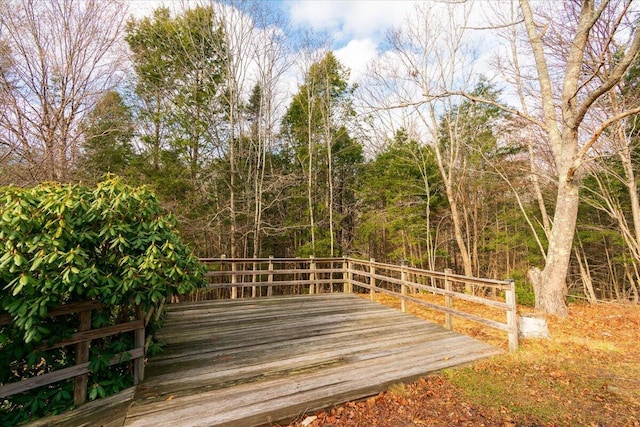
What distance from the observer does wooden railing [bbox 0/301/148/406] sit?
6.83 ft

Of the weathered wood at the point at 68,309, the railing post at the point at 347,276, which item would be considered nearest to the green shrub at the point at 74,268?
the weathered wood at the point at 68,309

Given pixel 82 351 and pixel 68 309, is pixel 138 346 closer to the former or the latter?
pixel 82 351

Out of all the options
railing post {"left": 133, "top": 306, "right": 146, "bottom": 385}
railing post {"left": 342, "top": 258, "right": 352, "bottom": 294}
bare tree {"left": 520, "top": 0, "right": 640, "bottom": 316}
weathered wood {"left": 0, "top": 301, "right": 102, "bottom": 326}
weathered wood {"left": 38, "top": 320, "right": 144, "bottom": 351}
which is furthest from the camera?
→ railing post {"left": 342, "top": 258, "right": 352, "bottom": 294}

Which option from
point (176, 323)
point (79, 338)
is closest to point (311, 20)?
point (176, 323)

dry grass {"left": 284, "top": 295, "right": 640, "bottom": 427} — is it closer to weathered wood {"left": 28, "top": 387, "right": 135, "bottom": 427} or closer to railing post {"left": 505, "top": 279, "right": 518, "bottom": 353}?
railing post {"left": 505, "top": 279, "right": 518, "bottom": 353}

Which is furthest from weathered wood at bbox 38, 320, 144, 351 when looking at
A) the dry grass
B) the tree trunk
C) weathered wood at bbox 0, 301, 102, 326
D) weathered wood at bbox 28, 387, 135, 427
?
the tree trunk

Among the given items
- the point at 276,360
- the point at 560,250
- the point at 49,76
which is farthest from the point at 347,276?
the point at 49,76

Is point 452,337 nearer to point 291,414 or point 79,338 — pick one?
point 291,414

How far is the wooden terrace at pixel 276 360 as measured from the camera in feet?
7.49

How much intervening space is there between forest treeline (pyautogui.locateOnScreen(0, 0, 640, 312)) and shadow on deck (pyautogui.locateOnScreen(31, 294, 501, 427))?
409 cm

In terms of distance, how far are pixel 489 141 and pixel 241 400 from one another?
1263cm

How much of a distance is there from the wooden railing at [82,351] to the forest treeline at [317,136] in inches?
201

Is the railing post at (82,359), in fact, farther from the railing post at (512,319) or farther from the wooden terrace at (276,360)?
the railing post at (512,319)

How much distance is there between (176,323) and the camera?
4566 millimetres
